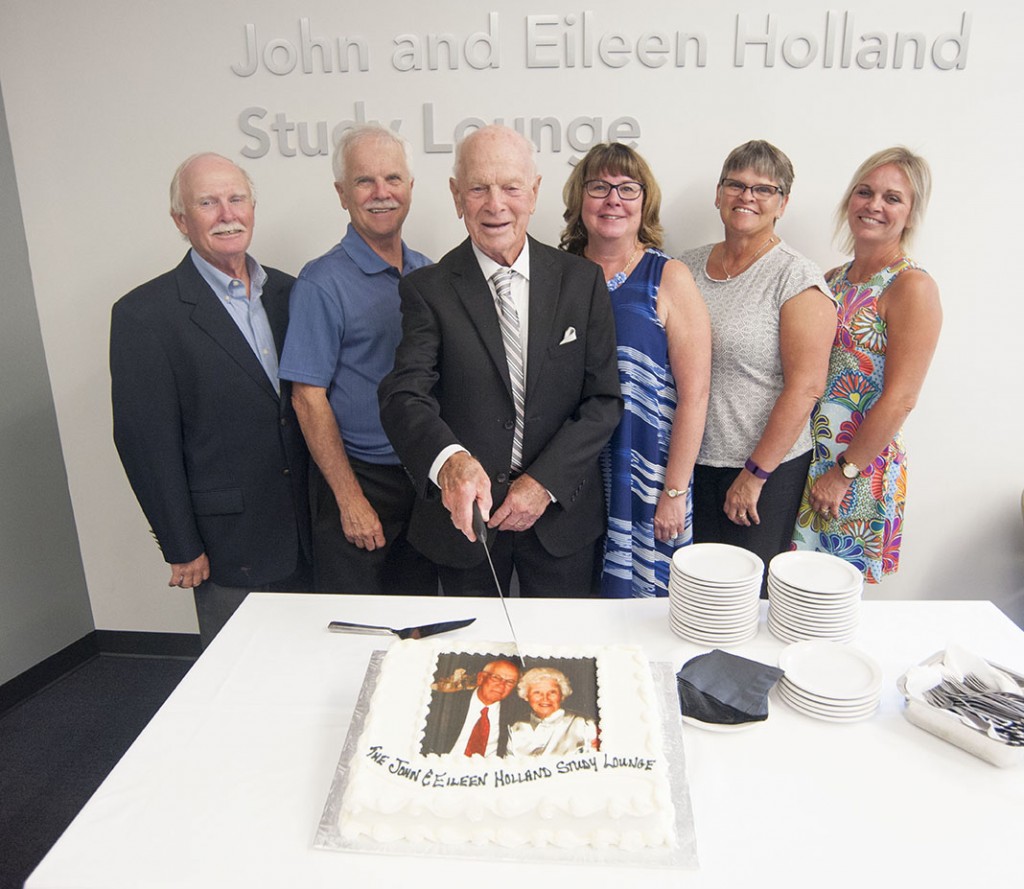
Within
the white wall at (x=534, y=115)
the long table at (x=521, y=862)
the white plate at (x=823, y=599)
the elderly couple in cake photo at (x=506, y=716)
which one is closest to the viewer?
the long table at (x=521, y=862)

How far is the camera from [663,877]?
3.06ft

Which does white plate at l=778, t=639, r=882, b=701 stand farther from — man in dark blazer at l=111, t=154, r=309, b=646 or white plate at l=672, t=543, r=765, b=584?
man in dark blazer at l=111, t=154, r=309, b=646

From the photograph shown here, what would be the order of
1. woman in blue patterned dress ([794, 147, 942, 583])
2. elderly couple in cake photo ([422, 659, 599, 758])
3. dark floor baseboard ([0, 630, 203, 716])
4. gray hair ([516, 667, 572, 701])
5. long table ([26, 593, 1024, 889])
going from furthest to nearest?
dark floor baseboard ([0, 630, 203, 716]) → woman in blue patterned dress ([794, 147, 942, 583]) → gray hair ([516, 667, 572, 701]) → elderly couple in cake photo ([422, 659, 599, 758]) → long table ([26, 593, 1024, 889])

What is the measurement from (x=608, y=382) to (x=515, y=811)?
3.85 ft

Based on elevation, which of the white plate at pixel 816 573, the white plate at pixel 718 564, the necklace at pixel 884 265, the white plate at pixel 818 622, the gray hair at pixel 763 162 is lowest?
the white plate at pixel 818 622

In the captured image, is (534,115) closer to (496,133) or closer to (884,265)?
(496,133)

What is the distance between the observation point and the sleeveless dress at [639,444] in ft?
6.76

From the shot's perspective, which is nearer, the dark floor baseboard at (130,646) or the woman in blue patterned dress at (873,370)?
the woman in blue patterned dress at (873,370)

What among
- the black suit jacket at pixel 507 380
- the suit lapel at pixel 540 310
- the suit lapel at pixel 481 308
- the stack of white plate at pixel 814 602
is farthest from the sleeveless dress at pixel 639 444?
the stack of white plate at pixel 814 602

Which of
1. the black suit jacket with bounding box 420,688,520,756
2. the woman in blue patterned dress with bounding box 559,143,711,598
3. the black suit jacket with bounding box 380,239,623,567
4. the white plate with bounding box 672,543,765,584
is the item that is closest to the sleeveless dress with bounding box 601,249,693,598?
the woman in blue patterned dress with bounding box 559,143,711,598

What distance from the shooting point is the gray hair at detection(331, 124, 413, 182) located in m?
2.11

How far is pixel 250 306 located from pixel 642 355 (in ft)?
3.80

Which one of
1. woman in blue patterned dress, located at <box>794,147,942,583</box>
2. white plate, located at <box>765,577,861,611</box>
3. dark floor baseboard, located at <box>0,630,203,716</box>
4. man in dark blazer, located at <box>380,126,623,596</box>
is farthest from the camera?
dark floor baseboard, located at <box>0,630,203,716</box>

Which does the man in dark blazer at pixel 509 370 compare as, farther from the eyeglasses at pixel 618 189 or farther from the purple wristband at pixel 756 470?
the purple wristband at pixel 756 470
